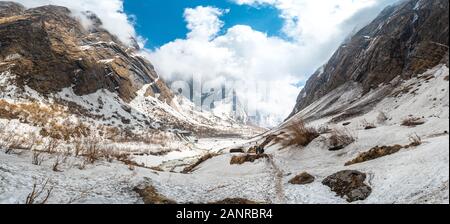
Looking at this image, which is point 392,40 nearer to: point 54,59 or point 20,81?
point 20,81

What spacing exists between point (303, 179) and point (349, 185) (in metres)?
3.20

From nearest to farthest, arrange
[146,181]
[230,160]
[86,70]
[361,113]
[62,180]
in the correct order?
1. [62,180]
2. [146,181]
3. [230,160]
4. [361,113]
5. [86,70]

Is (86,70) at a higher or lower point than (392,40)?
higher

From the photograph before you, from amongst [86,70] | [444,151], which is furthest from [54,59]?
[444,151]

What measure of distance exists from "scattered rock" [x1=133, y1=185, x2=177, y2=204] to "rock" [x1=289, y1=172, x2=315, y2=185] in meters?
6.09

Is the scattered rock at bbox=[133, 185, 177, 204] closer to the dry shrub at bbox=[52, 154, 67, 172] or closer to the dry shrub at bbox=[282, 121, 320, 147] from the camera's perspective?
the dry shrub at bbox=[52, 154, 67, 172]

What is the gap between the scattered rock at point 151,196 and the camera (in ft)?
45.6

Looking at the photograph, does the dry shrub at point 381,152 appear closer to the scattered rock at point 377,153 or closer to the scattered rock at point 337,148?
the scattered rock at point 377,153

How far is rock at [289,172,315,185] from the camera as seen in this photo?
16.6 m

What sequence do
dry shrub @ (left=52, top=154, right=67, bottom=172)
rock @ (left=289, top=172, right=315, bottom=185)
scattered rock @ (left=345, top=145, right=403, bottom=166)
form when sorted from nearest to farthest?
dry shrub @ (left=52, top=154, right=67, bottom=172)
rock @ (left=289, top=172, right=315, bottom=185)
scattered rock @ (left=345, top=145, right=403, bottom=166)

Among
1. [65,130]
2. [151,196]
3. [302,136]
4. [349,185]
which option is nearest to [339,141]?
[302,136]

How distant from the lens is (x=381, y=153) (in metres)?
17.2

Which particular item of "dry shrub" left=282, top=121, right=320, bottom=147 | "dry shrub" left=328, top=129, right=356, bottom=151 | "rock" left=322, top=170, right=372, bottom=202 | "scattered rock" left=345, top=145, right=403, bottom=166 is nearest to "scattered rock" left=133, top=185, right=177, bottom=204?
"rock" left=322, top=170, right=372, bottom=202
